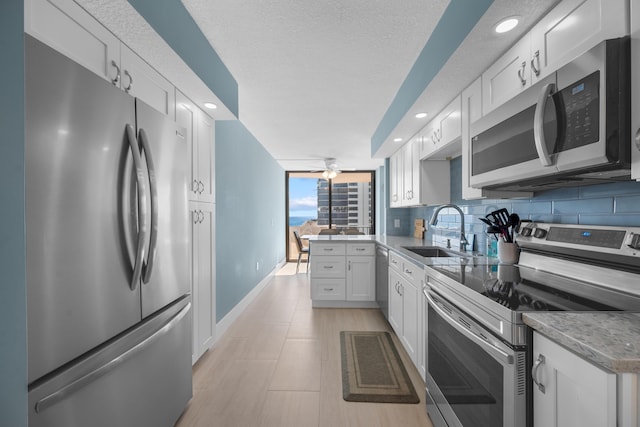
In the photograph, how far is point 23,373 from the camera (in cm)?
83

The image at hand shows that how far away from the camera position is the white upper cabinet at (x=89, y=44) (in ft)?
3.44

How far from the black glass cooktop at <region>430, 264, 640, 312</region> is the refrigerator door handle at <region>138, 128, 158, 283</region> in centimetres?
140

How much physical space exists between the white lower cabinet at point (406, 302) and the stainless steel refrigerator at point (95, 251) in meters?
1.60

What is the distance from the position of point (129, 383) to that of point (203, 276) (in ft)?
4.00

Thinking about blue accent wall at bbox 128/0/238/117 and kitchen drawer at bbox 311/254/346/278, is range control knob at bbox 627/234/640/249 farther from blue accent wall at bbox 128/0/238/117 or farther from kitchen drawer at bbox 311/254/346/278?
kitchen drawer at bbox 311/254/346/278

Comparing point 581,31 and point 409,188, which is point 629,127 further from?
point 409,188

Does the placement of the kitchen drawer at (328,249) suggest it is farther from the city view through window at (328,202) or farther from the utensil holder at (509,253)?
the city view through window at (328,202)

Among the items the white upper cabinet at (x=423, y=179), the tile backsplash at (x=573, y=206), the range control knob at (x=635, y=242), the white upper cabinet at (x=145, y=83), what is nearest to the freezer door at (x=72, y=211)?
the white upper cabinet at (x=145, y=83)

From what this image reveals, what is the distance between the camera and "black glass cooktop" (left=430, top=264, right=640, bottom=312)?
96 cm

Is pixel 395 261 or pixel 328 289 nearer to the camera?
pixel 395 261

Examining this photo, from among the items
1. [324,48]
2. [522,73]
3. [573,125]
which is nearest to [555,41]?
[522,73]

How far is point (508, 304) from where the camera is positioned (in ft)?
3.28

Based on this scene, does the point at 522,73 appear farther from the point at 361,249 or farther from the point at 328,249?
the point at 328,249

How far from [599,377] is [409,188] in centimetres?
281
